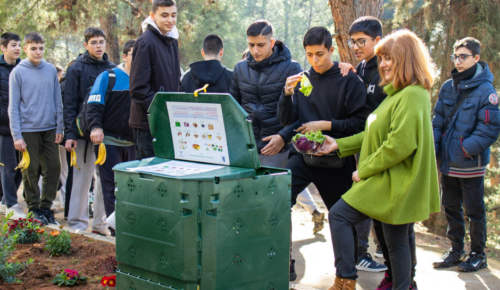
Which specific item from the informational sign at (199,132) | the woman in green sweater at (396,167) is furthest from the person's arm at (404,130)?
the informational sign at (199,132)

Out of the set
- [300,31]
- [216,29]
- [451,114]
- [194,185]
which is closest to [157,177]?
[194,185]

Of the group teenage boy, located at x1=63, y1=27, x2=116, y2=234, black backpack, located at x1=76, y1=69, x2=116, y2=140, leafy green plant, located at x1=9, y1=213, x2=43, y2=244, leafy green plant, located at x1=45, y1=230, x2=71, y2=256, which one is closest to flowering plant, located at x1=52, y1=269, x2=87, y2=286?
leafy green plant, located at x1=45, y1=230, x2=71, y2=256

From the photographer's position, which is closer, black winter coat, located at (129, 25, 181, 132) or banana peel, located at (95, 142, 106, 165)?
black winter coat, located at (129, 25, 181, 132)

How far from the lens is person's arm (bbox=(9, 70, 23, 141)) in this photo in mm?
6055

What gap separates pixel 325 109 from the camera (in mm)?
3930

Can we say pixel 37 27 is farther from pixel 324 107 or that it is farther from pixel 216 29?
pixel 216 29

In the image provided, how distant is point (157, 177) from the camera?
2842 millimetres

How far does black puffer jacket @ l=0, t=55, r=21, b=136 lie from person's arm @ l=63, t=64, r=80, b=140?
1.36 m

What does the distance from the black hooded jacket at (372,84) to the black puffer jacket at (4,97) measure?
485cm

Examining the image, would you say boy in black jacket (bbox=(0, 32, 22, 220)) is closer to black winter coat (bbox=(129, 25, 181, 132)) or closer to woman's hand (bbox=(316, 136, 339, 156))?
black winter coat (bbox=(129, 25, 181, 132))

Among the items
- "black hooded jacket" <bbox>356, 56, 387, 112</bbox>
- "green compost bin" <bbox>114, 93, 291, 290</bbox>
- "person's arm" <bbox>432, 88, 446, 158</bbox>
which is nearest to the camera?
"green compost bin" <bbox>114, 93, 291, 290</bbox>

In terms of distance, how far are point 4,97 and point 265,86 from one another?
14.0ft

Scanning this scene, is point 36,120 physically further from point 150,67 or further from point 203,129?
Answer: point 203,129

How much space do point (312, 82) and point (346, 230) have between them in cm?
127
